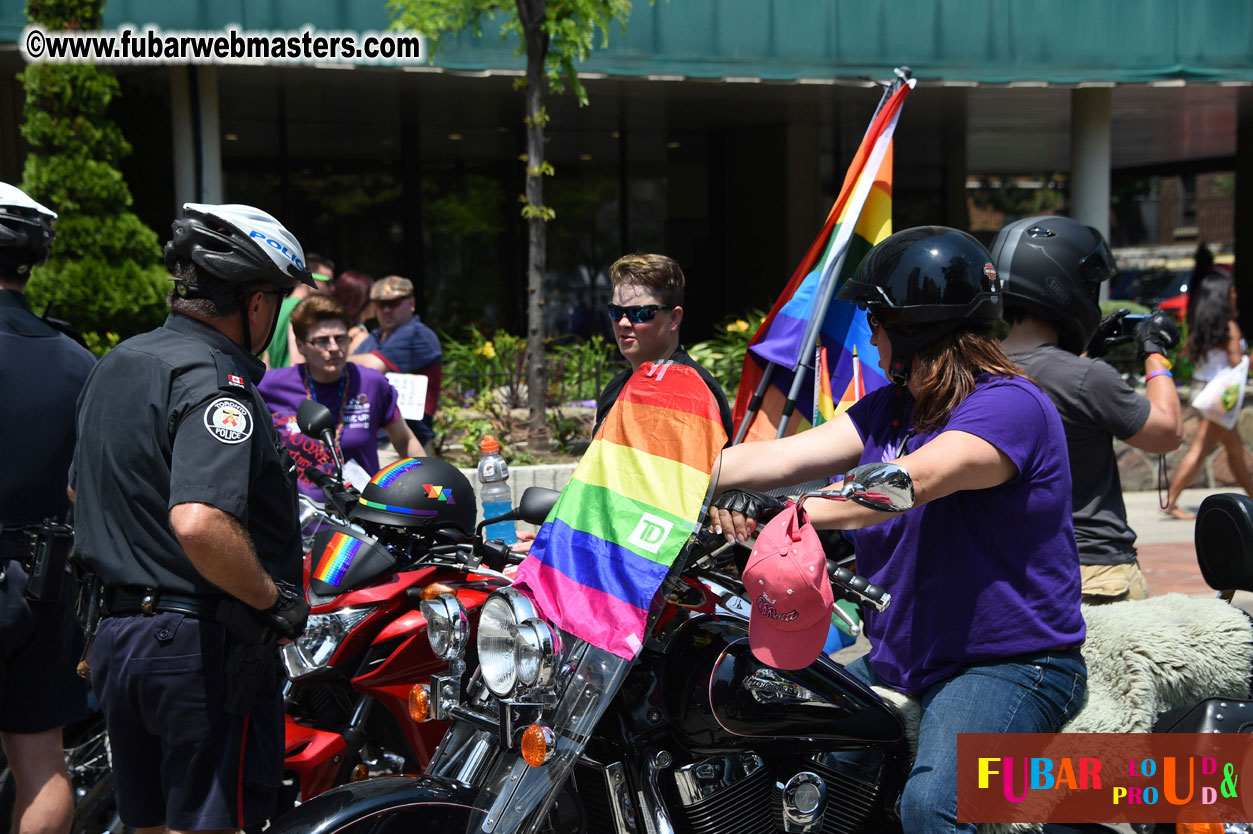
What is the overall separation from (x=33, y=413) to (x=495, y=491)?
4.80ft

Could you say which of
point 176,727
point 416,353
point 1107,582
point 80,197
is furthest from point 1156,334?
point 80,197

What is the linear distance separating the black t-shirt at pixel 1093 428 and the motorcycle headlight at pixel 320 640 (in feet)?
7.13

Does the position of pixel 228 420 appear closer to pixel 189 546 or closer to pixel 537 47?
pixel 189 546

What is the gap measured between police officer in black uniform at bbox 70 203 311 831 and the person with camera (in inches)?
85.1

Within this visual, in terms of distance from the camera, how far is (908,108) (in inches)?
620

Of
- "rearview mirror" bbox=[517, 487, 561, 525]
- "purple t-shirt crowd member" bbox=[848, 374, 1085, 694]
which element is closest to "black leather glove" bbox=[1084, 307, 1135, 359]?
"purple t-shirt crowd member" bbox=[848, 374, 1085, 694]

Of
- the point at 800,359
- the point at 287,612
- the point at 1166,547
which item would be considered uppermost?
the point at 800,359

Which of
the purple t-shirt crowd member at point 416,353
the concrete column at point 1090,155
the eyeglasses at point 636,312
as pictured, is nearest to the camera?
the eyeglasses at point 636,312

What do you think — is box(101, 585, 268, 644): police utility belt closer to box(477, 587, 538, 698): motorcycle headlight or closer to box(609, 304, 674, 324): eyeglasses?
box(477, 587, 538, 698): motorcycle headlight

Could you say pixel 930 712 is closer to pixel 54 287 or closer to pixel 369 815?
pixel 369 815

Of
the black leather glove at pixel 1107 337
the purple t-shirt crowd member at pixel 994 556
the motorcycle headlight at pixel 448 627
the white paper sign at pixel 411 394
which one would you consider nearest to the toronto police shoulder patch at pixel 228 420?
the motorcycle headlight at pixel 448 627

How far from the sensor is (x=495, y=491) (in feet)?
13.7

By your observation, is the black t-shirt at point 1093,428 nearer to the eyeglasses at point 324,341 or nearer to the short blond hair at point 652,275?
the short blond hair at point 652,275

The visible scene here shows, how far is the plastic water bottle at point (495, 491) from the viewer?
4.09 meters
